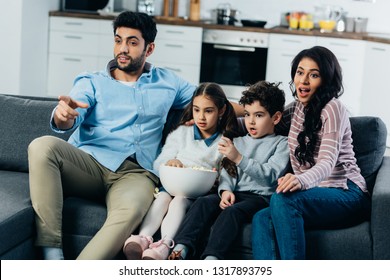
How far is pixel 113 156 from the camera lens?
3.22m

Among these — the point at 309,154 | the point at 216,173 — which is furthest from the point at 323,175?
the point at 216,173

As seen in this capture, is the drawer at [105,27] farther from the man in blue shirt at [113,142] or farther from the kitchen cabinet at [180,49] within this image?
the man in blue shirt at [113,142]

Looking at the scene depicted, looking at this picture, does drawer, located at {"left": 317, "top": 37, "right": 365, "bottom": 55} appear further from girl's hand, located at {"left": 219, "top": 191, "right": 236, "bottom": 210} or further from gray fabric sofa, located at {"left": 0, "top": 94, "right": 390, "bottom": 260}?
girl's hand, located at {"left": 219, "top": 191, "right": 236, "bottom": 210}

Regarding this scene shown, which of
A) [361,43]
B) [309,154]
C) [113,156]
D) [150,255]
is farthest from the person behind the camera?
[361,43]

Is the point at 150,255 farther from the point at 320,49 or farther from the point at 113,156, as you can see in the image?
the point at 320,49

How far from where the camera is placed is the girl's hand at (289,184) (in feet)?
9.14

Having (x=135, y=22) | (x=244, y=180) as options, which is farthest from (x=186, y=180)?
(x=135, y=22)

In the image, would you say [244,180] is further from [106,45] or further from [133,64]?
[106,45]

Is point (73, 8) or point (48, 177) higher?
point (73, 8)

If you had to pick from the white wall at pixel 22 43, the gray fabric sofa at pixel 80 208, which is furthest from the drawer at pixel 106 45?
the gray fabric sofa at pixel 80 208

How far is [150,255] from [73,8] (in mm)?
4674

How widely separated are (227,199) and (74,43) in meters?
4.28

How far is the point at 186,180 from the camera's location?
9.95 feet

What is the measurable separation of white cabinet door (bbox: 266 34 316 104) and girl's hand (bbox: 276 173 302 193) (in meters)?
3.89
